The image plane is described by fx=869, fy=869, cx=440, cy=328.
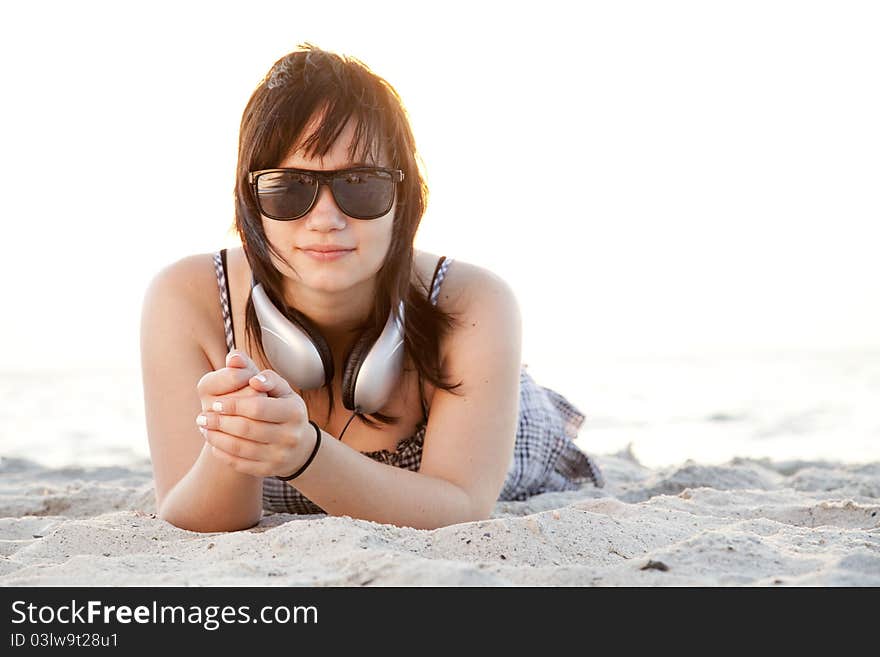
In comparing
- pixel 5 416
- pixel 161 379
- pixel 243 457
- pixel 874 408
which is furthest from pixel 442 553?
pixel 5 416

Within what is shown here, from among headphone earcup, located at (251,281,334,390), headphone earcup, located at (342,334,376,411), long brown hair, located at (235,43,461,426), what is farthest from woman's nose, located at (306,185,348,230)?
headphone earcup, located at (342,334,376,411)

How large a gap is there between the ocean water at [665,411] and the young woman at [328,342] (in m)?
3.54

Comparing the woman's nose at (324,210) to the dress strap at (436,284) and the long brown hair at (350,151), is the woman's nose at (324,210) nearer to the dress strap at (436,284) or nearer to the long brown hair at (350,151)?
the long brown hair at (350,151)

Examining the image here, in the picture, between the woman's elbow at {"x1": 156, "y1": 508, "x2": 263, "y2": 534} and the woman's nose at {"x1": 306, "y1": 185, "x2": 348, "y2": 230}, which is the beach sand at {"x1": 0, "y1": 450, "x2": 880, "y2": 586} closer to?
the woman's elbow at {"x1": 156, "y1": 508, "x2": 263, "y2": 534}

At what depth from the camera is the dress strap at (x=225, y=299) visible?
9.18 feet

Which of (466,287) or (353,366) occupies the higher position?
(466,287)

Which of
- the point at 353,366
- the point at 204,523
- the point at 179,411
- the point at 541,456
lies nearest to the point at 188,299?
Answer: the point at 179,411

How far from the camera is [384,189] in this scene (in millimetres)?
2426

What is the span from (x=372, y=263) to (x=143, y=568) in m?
1.04

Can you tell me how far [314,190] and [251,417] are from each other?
0.67m

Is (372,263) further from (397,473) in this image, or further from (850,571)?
(850,571)

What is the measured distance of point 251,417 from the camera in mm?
2070

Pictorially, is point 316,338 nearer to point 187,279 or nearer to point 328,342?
point 328,342

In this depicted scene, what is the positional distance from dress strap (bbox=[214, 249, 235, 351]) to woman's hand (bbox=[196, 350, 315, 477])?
0.66 m
